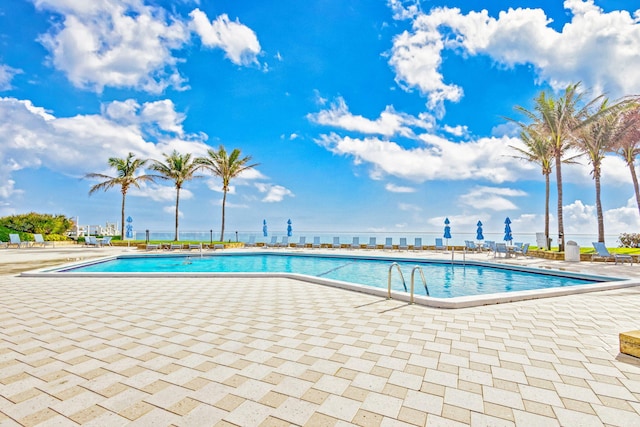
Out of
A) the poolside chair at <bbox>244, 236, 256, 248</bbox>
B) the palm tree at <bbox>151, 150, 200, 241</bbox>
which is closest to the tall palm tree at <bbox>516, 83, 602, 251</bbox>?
the poolside chair at <bbox>244, 236, 256, 248</bbox>

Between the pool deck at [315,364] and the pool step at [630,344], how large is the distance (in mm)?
70

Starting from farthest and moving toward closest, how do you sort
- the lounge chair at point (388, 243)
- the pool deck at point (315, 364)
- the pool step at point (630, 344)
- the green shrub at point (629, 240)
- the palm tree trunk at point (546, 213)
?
the lounge chair at point (388, 243), the green shrub at point (629, 240), the palm tree trunk at point (546, 213), the pool step at point (630, 344), the pool deck at point (315, 364)

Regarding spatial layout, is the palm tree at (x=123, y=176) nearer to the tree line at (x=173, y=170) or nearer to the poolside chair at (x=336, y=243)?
the tree line at (x=173, y=170)

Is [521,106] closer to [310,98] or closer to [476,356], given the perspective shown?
[310,98]

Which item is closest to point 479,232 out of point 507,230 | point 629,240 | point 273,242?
point 507,230

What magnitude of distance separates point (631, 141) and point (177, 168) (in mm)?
28926

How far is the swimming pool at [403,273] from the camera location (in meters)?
7.73

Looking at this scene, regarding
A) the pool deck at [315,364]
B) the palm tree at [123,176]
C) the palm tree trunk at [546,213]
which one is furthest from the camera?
the palm tree at [123,176]

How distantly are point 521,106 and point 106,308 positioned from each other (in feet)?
66.9

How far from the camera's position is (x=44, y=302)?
219 inches

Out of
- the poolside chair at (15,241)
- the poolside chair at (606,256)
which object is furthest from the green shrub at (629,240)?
the poolside chair at (15,241)

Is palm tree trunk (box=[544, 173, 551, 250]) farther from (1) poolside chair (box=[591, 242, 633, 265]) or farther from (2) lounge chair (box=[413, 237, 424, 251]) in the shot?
(2) lounge chair (box=[413, 237, 424, 251])

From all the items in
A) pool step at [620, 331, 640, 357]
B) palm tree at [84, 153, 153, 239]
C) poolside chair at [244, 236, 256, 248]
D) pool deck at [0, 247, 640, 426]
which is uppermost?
palm tree at [84, 153, 153, 239]

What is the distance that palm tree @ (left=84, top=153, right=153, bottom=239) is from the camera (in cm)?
2367
